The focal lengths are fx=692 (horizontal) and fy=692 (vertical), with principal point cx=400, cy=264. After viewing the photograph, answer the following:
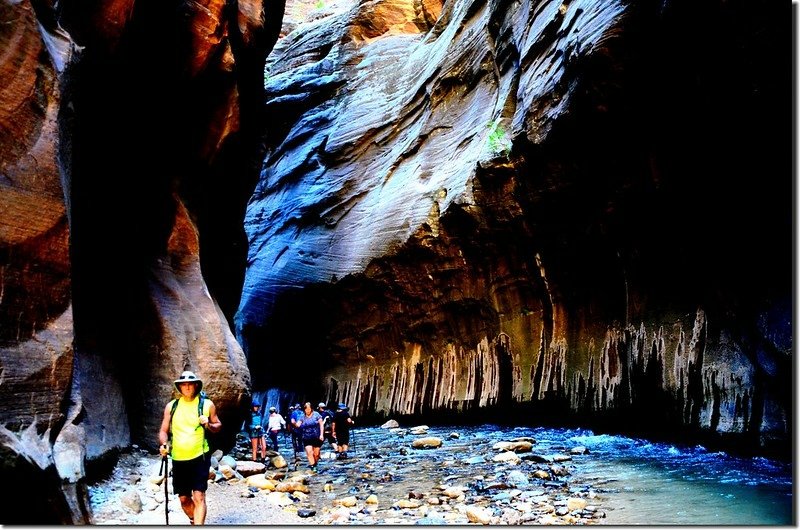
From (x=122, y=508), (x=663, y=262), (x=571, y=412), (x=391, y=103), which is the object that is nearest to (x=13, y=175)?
(x=122, y=508)

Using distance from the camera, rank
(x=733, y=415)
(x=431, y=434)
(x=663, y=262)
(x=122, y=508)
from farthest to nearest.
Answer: (x=431, y=434) < (x=663, y=262) < (x=733, y=415) < (x=122, y=508)

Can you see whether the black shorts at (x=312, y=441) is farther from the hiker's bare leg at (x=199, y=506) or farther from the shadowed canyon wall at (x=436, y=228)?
the hiker's bare leg at (x=199, y=506)

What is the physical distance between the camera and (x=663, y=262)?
13031 millimetres

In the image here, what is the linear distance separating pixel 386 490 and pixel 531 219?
913 cm

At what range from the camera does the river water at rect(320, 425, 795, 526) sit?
6.83 meters

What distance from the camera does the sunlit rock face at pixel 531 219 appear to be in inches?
420

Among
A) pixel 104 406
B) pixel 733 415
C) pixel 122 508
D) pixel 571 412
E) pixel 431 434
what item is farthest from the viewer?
pixel 431 434

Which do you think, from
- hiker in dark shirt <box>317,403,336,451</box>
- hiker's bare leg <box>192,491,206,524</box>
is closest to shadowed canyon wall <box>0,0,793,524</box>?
hiker's bare leg <box>192,491,206,524</box>

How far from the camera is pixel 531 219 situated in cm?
1630

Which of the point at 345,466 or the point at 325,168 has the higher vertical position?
the point at 325,168

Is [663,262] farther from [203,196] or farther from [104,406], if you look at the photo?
[104,406]

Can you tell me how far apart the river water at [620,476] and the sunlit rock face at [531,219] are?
0.80m

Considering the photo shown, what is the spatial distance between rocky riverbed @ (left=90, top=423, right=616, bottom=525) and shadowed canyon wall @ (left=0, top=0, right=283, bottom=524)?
676mm

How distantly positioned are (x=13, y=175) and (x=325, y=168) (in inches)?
740
